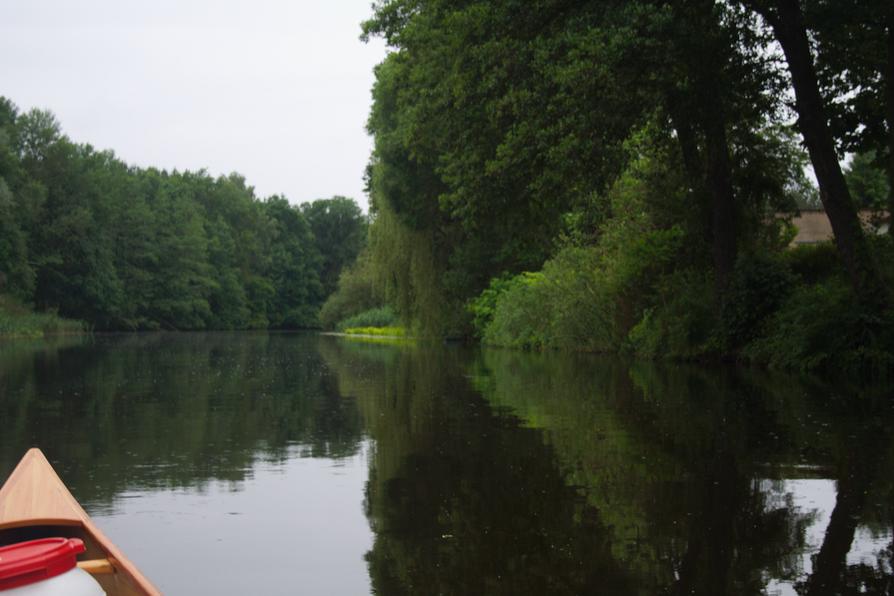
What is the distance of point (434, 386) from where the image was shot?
18203 millimetres

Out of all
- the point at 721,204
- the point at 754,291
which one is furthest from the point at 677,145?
the point at 754,291

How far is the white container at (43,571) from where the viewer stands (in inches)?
126

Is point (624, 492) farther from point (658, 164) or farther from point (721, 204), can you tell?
point (658, 164)

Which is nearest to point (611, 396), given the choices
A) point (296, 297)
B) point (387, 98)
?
point (387, 98)

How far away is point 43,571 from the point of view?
325 centimetres

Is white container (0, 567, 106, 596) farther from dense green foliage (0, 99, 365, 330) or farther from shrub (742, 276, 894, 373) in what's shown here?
dense green foliage (0, 99, 365, 330)

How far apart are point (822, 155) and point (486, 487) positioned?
1322 cm

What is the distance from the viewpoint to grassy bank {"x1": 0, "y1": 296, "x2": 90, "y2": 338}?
184 feet

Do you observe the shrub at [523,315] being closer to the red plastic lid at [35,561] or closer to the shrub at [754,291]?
the shrub at [754,291]

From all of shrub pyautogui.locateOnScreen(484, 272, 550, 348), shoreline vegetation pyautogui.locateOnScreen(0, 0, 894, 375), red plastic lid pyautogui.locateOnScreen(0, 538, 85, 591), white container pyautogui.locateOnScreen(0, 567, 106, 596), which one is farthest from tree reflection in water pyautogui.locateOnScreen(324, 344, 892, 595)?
shrub pyautogui.locateOnScreen(484, 272, 550, 348)

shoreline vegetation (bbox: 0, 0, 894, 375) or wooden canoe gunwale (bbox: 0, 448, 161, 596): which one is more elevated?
shoreline vegetation (bbox: 0, 0, 894, 375)

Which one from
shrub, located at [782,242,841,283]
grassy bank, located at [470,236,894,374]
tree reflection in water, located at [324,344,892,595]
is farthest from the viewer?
shrub, located at [782,242,841,283]

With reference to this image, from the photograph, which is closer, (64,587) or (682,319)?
(64,587)

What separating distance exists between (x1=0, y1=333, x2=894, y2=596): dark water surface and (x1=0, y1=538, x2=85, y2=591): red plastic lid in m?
1.72
